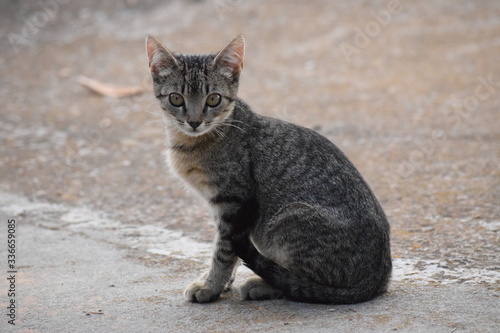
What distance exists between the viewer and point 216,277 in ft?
15.3

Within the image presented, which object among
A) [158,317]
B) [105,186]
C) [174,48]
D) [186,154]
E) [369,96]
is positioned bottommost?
[158,317]

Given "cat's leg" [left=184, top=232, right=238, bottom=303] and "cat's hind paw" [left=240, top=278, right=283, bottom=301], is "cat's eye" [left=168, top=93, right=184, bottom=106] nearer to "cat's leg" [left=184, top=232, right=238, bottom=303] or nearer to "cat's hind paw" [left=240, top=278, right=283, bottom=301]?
"cat's leg" [left=184, top=232, right=238, bottom=303]

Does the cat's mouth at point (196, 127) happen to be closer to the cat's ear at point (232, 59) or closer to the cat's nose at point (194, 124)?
the cat's nose at point (194, 124)

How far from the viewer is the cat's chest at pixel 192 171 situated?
476 cm

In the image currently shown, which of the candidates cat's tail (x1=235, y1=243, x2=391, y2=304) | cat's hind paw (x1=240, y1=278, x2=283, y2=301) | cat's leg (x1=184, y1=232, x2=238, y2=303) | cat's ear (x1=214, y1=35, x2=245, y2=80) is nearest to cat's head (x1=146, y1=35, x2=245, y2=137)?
cat's ear (x1=214, y1=35, x2=245, y2=80)

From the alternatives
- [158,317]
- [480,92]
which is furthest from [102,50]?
[158,317]

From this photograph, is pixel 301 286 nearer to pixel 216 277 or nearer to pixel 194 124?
pixel 216 277

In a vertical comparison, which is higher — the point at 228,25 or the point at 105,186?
the point at 228,25

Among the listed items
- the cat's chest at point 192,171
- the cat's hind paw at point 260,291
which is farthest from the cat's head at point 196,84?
the cat's hind paw at point 260,291

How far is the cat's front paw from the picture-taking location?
4.61 m

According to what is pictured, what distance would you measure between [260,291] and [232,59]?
5.58 ft

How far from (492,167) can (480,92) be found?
2866 millimetres

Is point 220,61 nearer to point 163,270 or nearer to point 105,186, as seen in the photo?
point 163,270

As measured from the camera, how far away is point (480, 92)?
9812 millimetres
